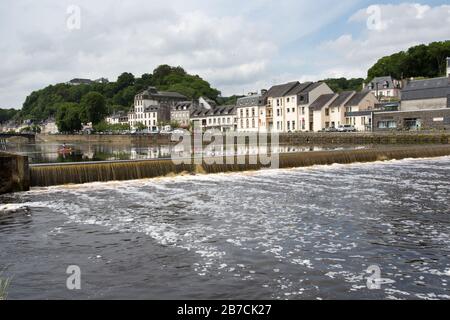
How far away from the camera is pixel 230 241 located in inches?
496

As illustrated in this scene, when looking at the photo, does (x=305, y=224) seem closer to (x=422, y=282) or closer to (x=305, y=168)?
(x=422, y=282)

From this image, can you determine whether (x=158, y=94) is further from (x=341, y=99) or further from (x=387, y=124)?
(x=387, y=124)

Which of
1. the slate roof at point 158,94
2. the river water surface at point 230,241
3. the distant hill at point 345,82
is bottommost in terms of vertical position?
the river water surface at point 230,241

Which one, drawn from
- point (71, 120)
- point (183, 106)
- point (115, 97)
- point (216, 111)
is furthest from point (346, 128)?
point (115, 97)

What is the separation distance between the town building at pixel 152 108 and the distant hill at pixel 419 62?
66363 mm

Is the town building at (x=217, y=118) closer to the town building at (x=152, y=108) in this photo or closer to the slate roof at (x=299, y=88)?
the town building at (x=152, y=108)

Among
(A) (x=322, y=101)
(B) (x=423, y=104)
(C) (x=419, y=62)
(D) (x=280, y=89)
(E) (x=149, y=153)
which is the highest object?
(C) (x=419, y=62)

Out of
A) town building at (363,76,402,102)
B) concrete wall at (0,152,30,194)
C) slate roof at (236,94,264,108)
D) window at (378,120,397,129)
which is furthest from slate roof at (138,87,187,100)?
concrete wall at (0,152,30,194)

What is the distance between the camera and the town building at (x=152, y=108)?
456 ft

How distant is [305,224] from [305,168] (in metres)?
18.0

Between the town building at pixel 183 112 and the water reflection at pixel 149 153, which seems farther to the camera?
the town building at pixel 183 112

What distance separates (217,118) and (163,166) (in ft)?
278

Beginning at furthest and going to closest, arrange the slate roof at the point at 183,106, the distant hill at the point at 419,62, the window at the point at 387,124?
the slate roof at the point at 183,106
the distant hill at the point at 419,62
the window at the point at 387,124

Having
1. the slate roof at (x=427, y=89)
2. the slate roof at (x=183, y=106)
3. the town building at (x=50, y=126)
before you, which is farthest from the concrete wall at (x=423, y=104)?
the town building at (x=50, y=126)
